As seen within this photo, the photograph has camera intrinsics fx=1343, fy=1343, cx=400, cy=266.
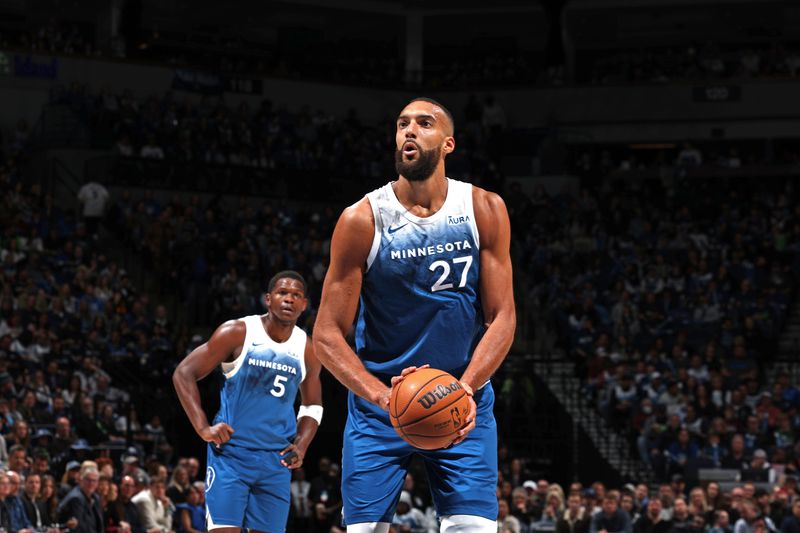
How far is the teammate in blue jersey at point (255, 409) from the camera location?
9.62 m

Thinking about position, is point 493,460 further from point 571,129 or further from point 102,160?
point 571,129

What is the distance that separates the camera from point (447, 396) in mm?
5902

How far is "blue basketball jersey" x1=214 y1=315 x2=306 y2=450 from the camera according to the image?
9.72 meters

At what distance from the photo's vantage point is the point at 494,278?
21.0ft

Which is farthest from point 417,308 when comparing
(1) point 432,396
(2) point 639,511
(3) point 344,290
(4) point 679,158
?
(4) point 679,158

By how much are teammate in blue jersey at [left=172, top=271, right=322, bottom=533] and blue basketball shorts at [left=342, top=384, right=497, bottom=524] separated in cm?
334

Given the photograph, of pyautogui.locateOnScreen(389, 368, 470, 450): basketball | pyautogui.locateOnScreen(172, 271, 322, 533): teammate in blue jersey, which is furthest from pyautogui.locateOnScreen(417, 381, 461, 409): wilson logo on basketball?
pyautogui.locateOnScreen(172, 271, 322, 533): teammate in blue jersey

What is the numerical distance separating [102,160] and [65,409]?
11.4 m

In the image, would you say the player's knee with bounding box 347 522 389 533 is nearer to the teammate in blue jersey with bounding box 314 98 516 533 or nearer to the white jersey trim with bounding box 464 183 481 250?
the teammate in blue jersey with bounding box 314 98 516 533

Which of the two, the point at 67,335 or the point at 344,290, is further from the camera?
the point at 67,335

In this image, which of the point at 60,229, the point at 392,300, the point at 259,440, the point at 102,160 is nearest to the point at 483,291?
the point at 392,300

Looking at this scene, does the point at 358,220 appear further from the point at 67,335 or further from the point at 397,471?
the point at 67,335

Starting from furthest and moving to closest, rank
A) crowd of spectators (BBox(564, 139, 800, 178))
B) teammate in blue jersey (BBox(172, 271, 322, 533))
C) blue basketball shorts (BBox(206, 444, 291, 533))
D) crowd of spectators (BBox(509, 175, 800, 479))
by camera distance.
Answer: crowd of spectators (BBox(564, 139, 800, 178)), crowd of spectators (BBox(509, 175, 800, 479)), teammate in blue jersey (BBox(172, 271, 322, 533)), blue basketball shorts (BBox(206, 444, 291, 533))

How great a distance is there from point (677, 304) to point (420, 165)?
21970mm
